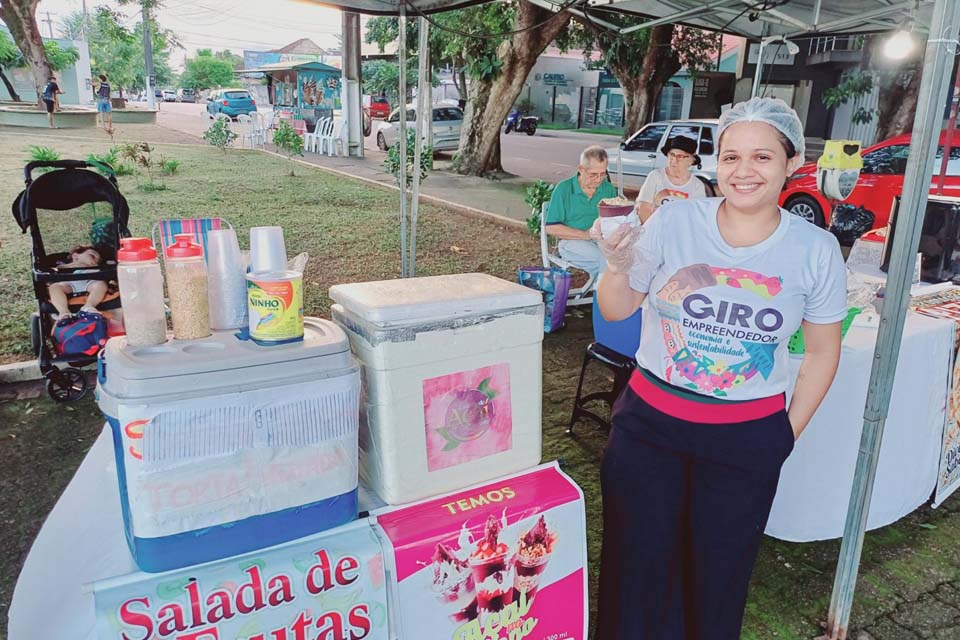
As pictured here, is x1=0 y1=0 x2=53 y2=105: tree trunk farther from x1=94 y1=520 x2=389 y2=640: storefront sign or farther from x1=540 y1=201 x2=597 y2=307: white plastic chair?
x1=94 y1=520 x2=389 y2=640: storefront sign

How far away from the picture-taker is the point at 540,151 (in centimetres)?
2030

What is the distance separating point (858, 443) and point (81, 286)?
4009 mm

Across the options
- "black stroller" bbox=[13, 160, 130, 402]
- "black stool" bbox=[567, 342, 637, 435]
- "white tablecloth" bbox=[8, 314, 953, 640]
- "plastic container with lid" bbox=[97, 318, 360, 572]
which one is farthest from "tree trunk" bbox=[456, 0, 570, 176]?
"plastic container with lid" bbox=[97, 318, 360, 572]

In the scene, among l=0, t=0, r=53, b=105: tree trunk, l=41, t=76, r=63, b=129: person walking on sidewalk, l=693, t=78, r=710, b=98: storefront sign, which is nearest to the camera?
l=0, t=0, r=53, b=105: tree trunk

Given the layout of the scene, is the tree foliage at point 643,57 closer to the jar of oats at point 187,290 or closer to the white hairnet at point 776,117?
the white hairnet at point 776,117

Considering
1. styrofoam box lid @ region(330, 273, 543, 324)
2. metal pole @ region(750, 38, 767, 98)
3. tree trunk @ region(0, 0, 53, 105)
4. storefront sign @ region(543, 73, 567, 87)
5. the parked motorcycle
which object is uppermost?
storefront sign @ region(543, 73, 567, 87)

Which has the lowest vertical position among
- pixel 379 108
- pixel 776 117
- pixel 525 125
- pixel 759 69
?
pixel 776 117

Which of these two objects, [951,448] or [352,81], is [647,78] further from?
[951,448]

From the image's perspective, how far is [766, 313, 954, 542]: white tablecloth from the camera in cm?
240

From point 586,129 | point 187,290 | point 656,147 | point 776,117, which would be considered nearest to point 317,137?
point 656,147

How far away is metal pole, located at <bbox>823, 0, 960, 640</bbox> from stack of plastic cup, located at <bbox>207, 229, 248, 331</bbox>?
5.75 feet

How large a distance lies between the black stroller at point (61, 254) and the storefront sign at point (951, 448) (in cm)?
422

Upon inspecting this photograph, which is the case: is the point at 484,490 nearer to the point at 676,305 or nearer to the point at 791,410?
the point at 676,305

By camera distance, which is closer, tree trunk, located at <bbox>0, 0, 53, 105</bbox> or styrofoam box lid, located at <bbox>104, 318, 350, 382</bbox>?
styrofoam box lid, located at <bbox>104, 318, 350, 382</bbox>
